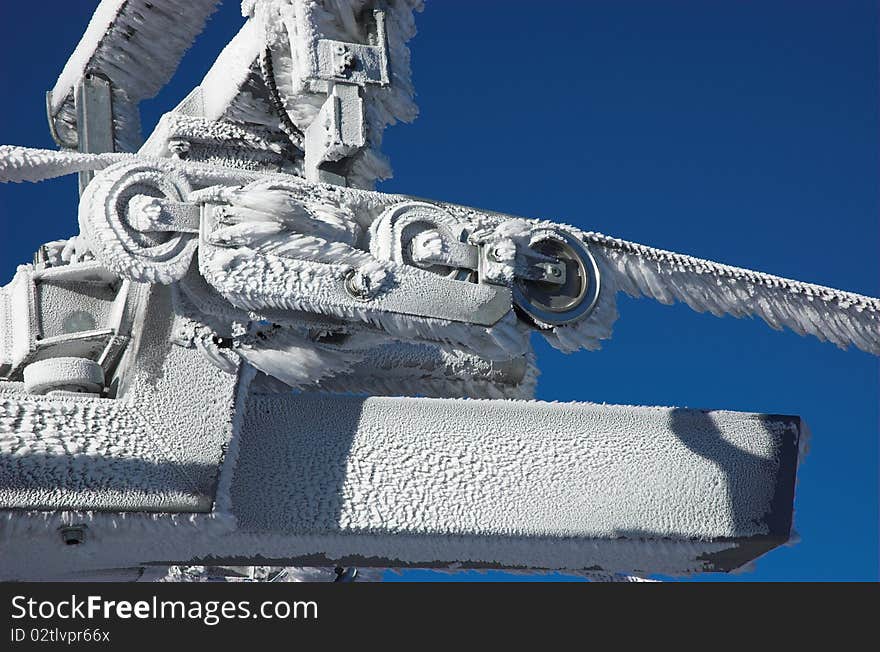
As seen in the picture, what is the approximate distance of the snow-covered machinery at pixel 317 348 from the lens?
2439 mm

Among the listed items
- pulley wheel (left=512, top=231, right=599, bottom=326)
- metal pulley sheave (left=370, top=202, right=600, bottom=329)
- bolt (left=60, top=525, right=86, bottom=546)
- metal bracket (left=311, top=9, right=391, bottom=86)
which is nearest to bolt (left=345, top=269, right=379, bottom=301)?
metal pulley sheave (left=370, top=202, right=600, bottom=329)

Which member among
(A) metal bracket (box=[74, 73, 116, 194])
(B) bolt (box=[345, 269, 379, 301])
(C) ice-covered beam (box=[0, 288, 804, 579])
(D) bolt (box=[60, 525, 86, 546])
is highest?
(A) metal bracket (box=[74, 73, 116, 194])

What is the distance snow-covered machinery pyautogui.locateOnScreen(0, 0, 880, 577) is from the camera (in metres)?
2.44

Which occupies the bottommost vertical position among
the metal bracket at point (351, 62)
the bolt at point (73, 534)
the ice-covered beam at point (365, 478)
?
the bolt at point (73, 534)

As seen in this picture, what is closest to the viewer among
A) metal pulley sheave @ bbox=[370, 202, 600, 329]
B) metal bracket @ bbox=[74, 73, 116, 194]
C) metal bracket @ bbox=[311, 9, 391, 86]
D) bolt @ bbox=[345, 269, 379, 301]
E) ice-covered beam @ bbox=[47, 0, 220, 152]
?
bolt @ bbox=[345, 269, 379, 301]

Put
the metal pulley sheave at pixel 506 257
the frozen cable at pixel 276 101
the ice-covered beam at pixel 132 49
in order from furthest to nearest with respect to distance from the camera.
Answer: the ice-covered beam at pixel 132 49
the frozen cable at pixel 276 101
the metal pulley sheave at pixel 506 257

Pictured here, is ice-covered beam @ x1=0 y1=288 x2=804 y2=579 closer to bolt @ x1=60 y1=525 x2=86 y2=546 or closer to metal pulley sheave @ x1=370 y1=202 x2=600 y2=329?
bolt @ x1=60 y1=525 x2=86 y2=546

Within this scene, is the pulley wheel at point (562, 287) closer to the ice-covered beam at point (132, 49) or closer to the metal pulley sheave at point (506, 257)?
the metal pulley sheave at point (506, 257)

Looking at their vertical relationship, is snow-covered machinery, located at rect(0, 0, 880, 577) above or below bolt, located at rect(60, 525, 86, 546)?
above

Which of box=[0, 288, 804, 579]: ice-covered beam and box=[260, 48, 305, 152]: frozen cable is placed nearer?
box=[0, 288, 804, 579]: ice-covered beam

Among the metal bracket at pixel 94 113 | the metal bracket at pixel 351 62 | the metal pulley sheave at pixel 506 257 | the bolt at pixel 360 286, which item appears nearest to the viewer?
the bolt at pixel 360 286

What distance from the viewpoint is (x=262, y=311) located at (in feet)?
7.91

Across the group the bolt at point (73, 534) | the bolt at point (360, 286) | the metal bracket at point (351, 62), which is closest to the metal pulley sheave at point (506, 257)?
the bolt at point (360, 286)

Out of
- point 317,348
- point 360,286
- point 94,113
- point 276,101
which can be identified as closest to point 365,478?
point 317,348
